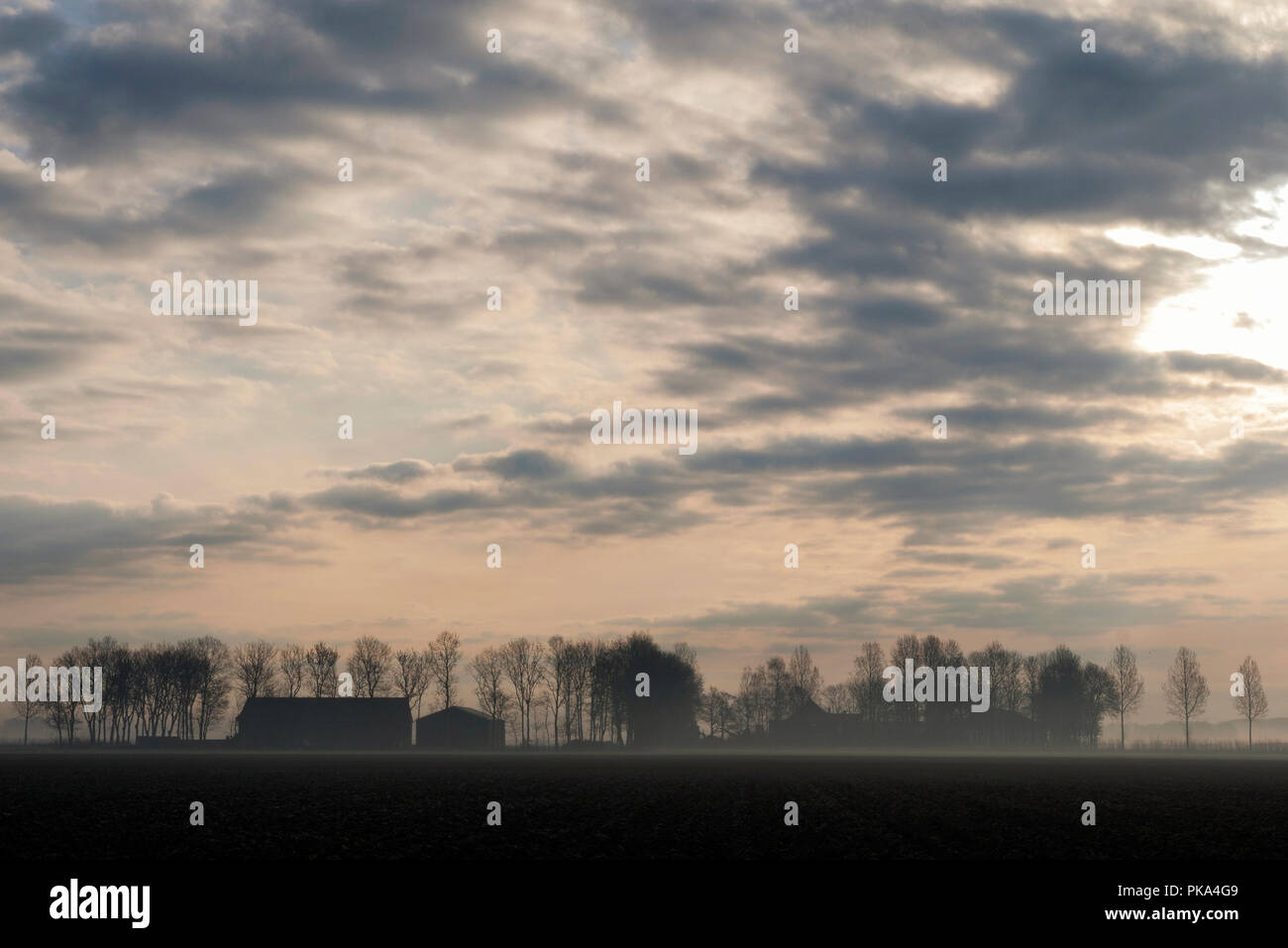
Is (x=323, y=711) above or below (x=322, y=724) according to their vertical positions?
above

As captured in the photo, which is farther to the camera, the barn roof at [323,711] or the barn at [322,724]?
the barn roof at [323,711]

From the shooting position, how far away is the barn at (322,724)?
638 feet

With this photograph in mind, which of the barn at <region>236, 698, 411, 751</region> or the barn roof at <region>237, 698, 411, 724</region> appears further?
the barn roof at <region>237, 698, 411, 724</region>

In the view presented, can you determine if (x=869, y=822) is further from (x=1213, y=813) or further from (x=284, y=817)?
(x=284, y=817)

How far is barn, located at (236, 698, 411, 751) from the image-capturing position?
19438 centimetres

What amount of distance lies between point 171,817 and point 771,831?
24205 mm

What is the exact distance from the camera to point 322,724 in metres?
196

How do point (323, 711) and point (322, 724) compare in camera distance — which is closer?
point (322, 724)
